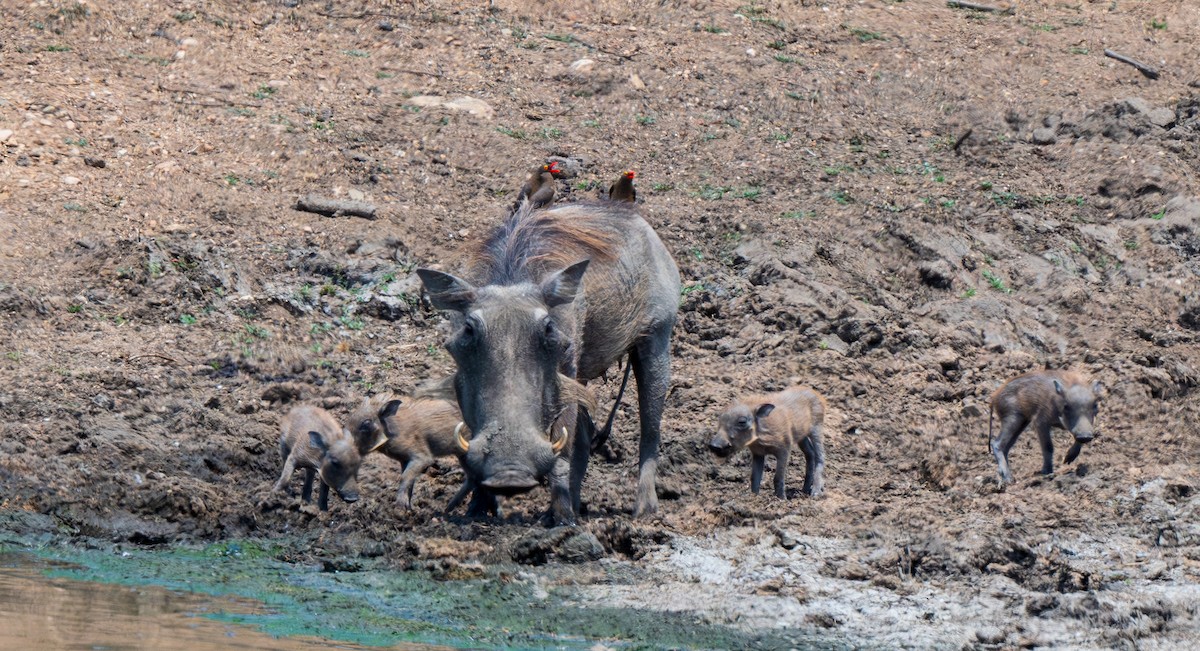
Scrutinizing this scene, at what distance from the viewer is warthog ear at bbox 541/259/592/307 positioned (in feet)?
22.5

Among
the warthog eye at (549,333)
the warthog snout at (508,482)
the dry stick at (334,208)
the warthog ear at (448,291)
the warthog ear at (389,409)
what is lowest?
the warthog ear at (389,409)

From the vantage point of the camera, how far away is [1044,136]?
1405cm

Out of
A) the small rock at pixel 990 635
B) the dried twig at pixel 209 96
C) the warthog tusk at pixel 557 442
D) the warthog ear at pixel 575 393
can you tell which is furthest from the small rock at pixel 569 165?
the small rock at pixel 990 635

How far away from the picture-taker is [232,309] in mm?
10633

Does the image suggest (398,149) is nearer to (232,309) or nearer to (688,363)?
(232,309)

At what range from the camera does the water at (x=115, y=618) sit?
533 centimetres

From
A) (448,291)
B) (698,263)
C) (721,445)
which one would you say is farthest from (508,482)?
(698,263)

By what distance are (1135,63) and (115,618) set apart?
486 inches

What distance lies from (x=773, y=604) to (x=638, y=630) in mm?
667

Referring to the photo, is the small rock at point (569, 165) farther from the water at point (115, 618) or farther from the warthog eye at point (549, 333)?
the water at point (115, 618)

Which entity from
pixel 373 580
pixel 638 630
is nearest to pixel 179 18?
pixel 373 580

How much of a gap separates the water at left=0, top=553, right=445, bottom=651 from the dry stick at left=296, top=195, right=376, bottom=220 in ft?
18.9

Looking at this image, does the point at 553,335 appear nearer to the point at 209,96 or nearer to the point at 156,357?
the point at 156,357

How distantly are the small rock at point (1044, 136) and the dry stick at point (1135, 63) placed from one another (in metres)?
1.68
